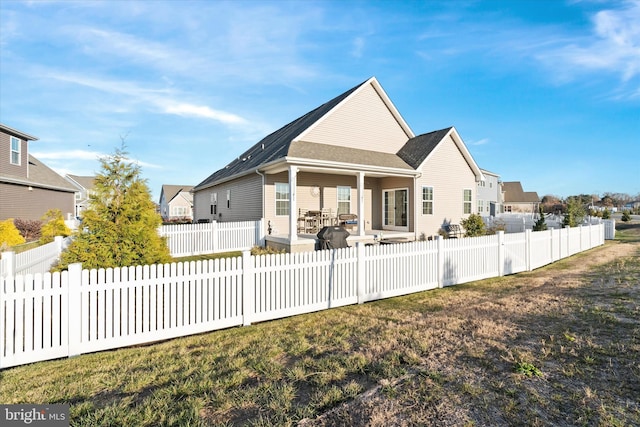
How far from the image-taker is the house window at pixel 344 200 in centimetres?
1484

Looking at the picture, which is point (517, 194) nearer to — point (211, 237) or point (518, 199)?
point (518, 199)

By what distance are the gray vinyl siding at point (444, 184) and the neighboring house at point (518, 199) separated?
51995mm

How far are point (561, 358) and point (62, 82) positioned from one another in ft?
55.6

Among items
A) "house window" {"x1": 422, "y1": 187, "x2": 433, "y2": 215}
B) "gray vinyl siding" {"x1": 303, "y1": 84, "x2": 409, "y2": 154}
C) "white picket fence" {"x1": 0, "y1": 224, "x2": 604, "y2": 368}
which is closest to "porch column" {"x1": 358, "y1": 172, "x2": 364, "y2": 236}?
"gray vinyl siding" {"x1": 303, "y1": 84, "x2": 409, "y2": 154}

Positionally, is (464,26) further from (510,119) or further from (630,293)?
(510,119)

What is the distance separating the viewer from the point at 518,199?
61438 millimetres

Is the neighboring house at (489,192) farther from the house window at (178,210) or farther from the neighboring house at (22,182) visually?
the house window at (178,210)

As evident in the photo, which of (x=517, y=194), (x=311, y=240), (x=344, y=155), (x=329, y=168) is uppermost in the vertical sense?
(x=517, y=194)

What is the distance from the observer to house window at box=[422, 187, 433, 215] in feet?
49.1

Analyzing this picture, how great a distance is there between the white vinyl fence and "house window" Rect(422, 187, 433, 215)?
14490 mm

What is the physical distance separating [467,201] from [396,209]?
15.3 ft

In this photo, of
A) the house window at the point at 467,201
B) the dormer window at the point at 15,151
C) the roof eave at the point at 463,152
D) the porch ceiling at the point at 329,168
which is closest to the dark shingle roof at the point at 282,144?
the porch ceiling at the point at 329,168

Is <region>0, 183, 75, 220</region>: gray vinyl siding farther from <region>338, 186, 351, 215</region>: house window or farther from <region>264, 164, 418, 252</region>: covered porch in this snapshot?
<region>338, 186, 351, 215</region>: house window

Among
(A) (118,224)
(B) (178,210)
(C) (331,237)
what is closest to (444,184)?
(C) (331,237)
